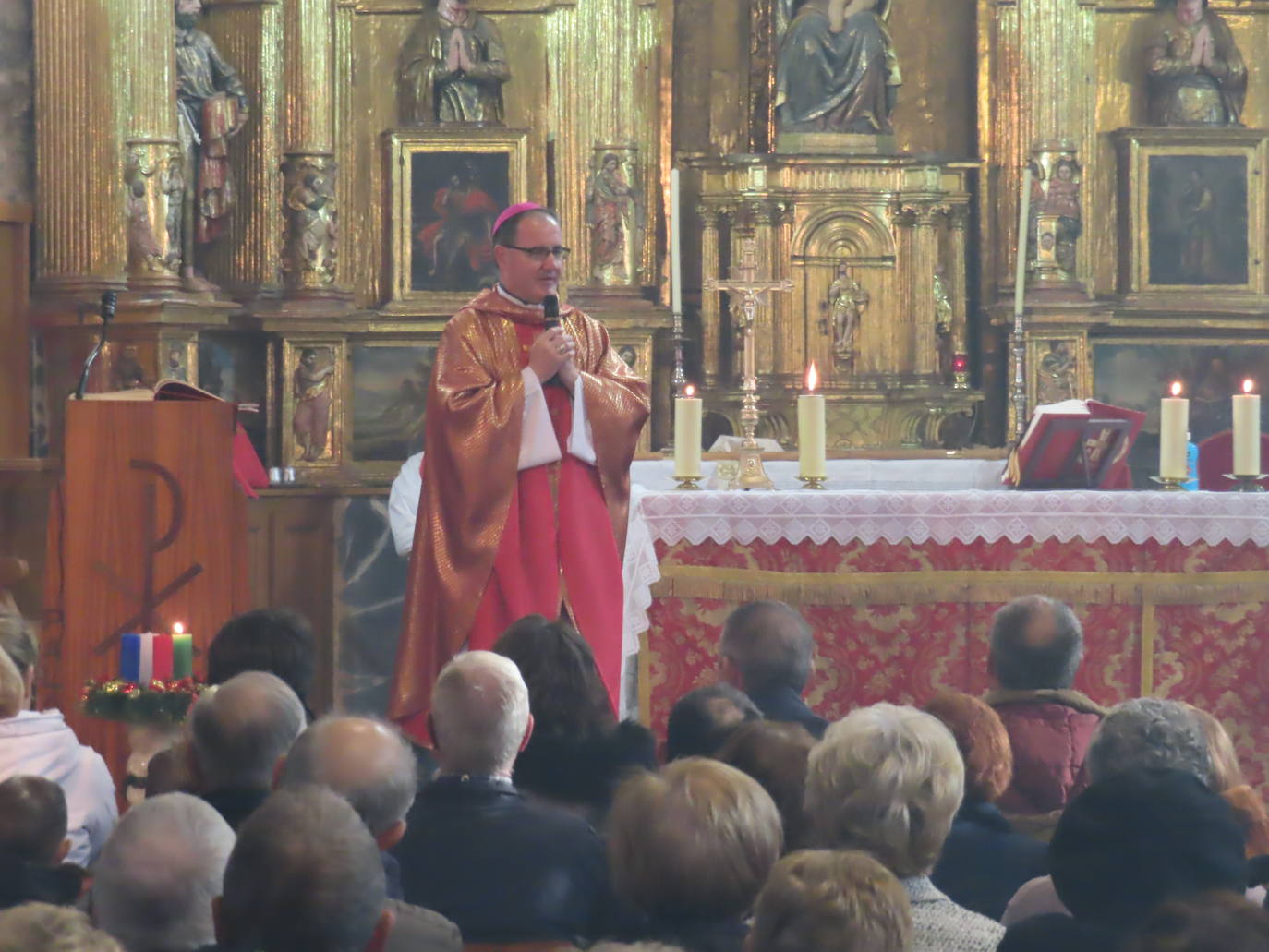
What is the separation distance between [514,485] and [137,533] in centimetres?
146

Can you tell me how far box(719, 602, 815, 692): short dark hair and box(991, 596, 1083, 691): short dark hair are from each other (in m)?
0.48

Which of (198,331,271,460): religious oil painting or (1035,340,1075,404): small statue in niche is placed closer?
(198,331,271,460): religious oil painting

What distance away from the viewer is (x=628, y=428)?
646cm

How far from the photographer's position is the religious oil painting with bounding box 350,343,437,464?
35.0 ft

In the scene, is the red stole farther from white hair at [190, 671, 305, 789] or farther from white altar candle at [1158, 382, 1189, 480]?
white hair at [190, 671, 305, 789]

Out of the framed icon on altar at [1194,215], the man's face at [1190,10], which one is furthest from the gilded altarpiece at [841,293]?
the man's face at [1190,10]

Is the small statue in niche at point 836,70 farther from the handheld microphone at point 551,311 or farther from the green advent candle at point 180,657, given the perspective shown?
the green advent candle at point 180,657

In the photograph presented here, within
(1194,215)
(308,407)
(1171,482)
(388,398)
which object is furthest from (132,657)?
(1194,215)

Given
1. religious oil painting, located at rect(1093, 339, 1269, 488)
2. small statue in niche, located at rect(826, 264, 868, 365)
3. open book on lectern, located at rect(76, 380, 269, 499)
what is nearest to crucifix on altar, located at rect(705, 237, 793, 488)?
open book on lectern, located at rect(76, 380, 269, 499)

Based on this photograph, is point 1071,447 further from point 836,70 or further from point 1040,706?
point 836,70

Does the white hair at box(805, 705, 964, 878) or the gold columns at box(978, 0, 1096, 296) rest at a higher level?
the gold columns at box(978, 0, 1096, 296)

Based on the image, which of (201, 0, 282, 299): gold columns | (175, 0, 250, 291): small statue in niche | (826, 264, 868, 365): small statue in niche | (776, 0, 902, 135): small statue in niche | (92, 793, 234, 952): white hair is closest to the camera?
(92, 793, 234, 952): white hair

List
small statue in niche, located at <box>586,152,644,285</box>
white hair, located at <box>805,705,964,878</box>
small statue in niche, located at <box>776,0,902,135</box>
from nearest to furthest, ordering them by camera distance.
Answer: white hair, located at <box>805,705,964,878</box>
small statue in niche, located at <box>586,152,644,285</box>
small statue in niche, located at <box>776,0,902,135</box>

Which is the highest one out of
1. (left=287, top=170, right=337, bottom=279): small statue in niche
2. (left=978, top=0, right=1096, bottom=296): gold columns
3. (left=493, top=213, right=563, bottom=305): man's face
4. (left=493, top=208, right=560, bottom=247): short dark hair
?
(left=978, top=0, right=1096, bottom=296): gold columns
